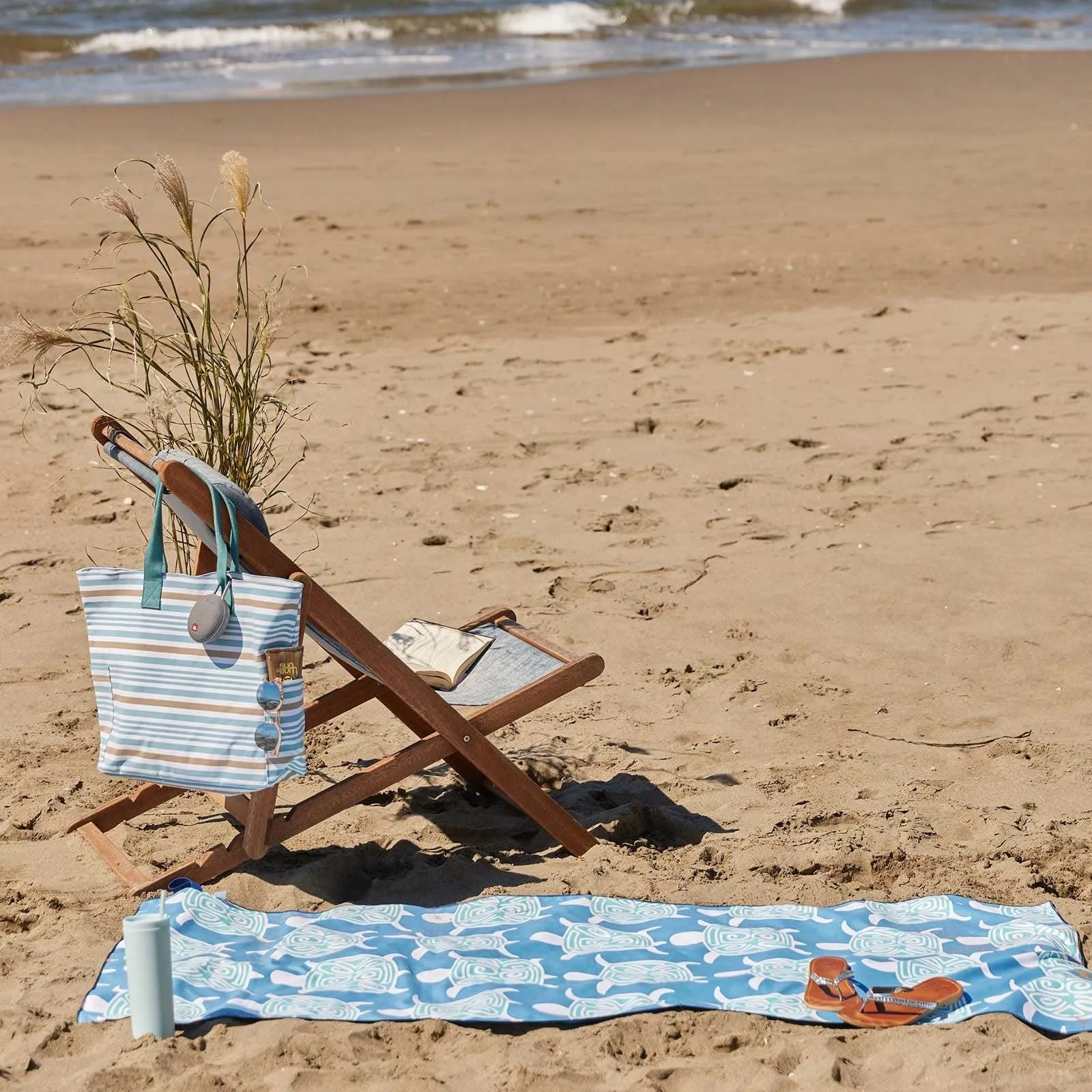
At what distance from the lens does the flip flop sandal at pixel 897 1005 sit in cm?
298

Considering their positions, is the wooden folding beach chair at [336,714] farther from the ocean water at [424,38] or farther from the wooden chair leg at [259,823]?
the ocean water at [424,38]

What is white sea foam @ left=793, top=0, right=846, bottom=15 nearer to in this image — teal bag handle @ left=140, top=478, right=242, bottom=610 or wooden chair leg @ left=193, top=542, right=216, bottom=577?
wooden chair leg @ left=193, top=542, right=216, bottom=577

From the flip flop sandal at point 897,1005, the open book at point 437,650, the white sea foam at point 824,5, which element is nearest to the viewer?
the flip flop sandal at point 897,1005

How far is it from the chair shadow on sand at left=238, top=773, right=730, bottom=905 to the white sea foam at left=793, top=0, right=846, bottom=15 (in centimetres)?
2158

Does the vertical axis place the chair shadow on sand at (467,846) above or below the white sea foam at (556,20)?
below

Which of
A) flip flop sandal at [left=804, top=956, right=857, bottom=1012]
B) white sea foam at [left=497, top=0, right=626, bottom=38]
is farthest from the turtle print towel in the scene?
white sea foam at [left=497, top=0, right=626, bottom=38]

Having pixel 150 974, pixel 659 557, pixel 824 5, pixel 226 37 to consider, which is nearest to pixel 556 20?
pixel 824 5

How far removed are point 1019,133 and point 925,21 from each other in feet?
32.7

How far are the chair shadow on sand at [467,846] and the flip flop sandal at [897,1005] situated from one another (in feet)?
2.92

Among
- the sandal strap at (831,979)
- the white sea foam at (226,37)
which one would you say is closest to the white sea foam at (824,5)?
the white sea foam at (226,37)

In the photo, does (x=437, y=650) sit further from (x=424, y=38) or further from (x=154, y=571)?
(x=424, y=38)

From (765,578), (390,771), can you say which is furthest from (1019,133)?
(390,771)

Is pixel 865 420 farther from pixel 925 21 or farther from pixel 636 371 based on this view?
pixel 925 21

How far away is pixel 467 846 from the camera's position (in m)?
3.90
